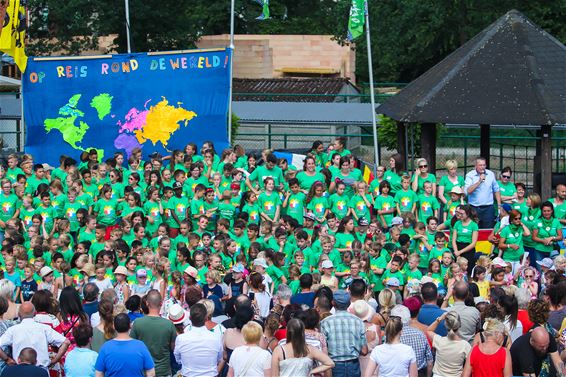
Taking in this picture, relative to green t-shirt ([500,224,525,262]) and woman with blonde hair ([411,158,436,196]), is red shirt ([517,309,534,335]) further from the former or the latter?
woman with blonde hair ([411,158,436,196])

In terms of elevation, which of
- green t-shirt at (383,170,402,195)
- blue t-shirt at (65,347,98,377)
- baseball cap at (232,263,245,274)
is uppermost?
green t-shirt at (383,170,402,195)

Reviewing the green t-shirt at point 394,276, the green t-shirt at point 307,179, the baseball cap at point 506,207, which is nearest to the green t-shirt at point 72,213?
the green t-shirt at point 307,179

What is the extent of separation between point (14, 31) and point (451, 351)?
13.1m

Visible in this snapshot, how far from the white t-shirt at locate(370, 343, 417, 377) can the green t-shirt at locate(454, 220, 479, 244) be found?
250 inches

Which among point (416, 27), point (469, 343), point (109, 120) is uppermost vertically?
point (416, 27)

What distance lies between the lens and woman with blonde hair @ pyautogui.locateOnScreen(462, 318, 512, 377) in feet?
34.5

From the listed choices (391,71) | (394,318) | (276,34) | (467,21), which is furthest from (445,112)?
(276,34)

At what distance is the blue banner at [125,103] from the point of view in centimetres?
2194

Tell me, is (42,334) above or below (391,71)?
below

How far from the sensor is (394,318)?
424 inches

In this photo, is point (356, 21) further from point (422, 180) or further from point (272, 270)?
point (272, 270)

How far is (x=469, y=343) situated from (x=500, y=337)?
0.93 m

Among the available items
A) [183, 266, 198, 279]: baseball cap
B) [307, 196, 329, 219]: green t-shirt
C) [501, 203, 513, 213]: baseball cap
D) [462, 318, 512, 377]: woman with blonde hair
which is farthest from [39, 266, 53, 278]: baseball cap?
[501, 203, 513, 213]: baseball cap

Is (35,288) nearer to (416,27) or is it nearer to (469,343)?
(469,343)
